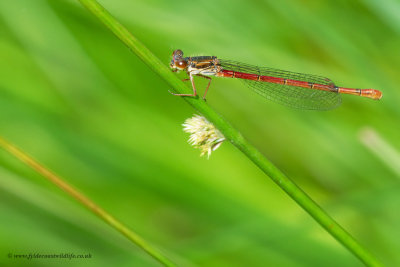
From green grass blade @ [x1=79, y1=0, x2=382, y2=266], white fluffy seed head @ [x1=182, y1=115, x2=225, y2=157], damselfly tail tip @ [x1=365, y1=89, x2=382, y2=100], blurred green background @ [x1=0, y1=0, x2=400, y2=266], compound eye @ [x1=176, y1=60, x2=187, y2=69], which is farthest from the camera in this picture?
blurred green background @ [x1=0, y1=0, x2=400, y2=266]

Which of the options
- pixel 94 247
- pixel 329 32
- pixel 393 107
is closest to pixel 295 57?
pixel 329 32

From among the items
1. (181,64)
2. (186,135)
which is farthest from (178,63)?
(186,135)

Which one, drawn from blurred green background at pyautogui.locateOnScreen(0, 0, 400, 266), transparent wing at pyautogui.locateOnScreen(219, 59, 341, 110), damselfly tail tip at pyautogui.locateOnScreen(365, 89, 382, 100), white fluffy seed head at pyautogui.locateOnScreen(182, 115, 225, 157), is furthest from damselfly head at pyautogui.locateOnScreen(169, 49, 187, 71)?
damselfly tail tip at pyautogui.locateOnScreen(365, 89, 382, 100)

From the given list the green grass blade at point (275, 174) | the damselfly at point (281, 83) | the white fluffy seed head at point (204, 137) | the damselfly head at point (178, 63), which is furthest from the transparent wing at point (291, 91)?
the green grass blade at point (275, 174)

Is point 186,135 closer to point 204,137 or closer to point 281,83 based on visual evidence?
point 281,83

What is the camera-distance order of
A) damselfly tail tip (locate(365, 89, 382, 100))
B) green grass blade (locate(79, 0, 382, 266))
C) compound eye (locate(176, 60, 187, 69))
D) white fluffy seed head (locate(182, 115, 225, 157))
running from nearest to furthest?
green grass blade (locate(79, 0, 382, 266)), white fluffy seed head (locate(182, 115, 225, 157)), compound eye (locate(176, 60, 187, 69)), damselfly tail tip (locate(365, 89, 382, 100))

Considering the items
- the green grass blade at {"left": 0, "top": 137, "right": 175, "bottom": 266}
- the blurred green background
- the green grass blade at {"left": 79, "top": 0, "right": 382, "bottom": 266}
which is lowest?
the green grass blade at {"left": 0, "top": 137, "right": 175, "bottom": 266}

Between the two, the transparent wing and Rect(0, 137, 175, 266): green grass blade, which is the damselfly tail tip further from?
Rect(0, 137, 175, 266): green grass blade

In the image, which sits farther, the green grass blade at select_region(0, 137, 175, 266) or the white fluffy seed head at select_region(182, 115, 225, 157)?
the white fluffy seed head at select_region(182, 115, 225, 157)
